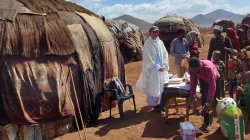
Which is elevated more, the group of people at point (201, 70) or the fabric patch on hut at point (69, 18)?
the fabric patch on hut at point (69, 18)

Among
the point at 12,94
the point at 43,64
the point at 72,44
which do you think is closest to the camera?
the point at 12,94

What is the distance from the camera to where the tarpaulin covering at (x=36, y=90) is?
6.62 meters

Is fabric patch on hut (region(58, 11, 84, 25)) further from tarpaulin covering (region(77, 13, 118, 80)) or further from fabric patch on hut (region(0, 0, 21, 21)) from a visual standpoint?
fabric patch on hut (region(0, 0, 21, 21))

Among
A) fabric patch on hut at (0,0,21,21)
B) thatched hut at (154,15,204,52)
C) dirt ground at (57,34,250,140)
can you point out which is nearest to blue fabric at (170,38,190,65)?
dirt ground at (57,34,250,140)

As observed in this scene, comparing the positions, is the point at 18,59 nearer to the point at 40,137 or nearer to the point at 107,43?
the point at 40,137

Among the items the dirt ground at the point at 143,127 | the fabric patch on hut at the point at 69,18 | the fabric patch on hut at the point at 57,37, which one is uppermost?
the fabric patch on hut at the point at 69,18

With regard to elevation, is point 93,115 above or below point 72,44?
below

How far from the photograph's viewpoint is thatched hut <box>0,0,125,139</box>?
21.8 feet

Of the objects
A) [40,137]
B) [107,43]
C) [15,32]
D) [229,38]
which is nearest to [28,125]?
[40,137]

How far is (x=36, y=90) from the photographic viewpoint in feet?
22.6

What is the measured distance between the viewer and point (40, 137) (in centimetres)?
707

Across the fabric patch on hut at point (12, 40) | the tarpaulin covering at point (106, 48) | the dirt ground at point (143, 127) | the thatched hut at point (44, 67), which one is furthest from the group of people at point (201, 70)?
the fabric patch on hut at point (12, 40)

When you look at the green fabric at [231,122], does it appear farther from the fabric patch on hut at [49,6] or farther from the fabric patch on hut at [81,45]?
the fabric patch on hut at [49,6]

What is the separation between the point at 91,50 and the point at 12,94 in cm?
227
